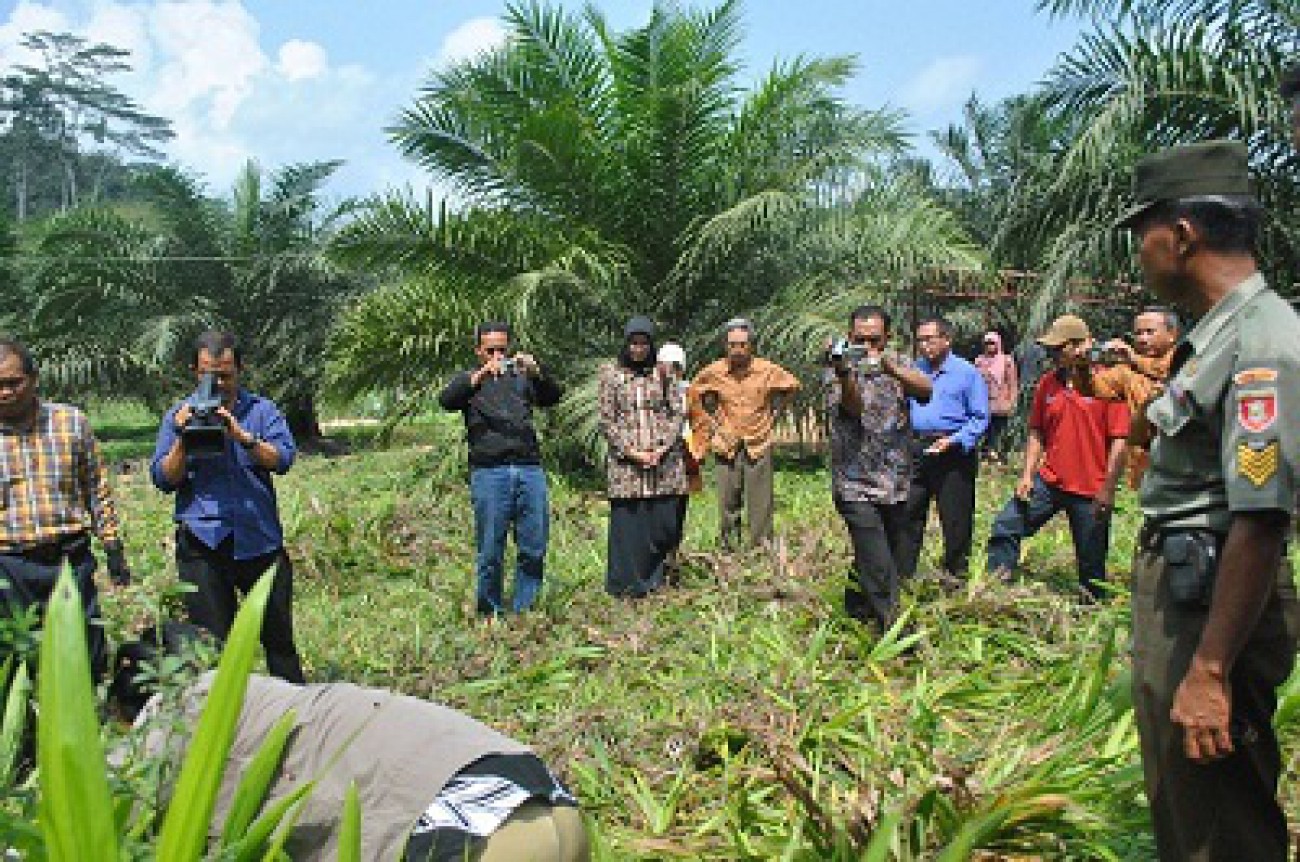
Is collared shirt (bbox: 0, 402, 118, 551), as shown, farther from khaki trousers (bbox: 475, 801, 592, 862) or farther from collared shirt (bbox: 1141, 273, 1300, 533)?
collared shirt (bbox: 1141, 273, 1300, 533)

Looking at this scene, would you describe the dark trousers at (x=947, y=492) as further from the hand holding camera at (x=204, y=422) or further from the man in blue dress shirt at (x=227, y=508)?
the hand holding camera at (x=204, y=422)

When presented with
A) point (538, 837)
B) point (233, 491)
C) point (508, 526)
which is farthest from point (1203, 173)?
point (508, 526)

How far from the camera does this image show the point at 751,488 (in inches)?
266

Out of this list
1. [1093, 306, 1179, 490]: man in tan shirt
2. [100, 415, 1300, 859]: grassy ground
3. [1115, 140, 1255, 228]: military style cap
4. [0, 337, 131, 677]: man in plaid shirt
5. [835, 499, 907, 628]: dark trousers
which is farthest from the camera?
[835, 499, 907, 628]: dark trousers

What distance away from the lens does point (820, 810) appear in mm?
3016

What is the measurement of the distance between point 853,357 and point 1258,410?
299 centimetres

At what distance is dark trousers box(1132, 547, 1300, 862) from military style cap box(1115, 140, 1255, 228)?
70cm

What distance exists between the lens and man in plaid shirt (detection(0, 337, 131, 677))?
13.2 ft

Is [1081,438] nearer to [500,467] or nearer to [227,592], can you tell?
[500,467]

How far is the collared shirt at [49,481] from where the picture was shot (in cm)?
405

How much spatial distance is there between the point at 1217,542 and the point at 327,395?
10.5m

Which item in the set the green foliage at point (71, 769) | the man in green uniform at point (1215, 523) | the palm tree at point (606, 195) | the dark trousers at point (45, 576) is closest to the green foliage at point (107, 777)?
the green foliage at point (71, 769)

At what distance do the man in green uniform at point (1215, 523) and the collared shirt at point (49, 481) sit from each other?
11.7 ft

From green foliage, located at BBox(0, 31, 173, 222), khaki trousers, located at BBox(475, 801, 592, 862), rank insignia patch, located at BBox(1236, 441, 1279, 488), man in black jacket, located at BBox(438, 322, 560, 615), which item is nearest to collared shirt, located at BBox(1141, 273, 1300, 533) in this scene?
rank insignia patch, located at BBox(1236, 441, 1279, 488)
